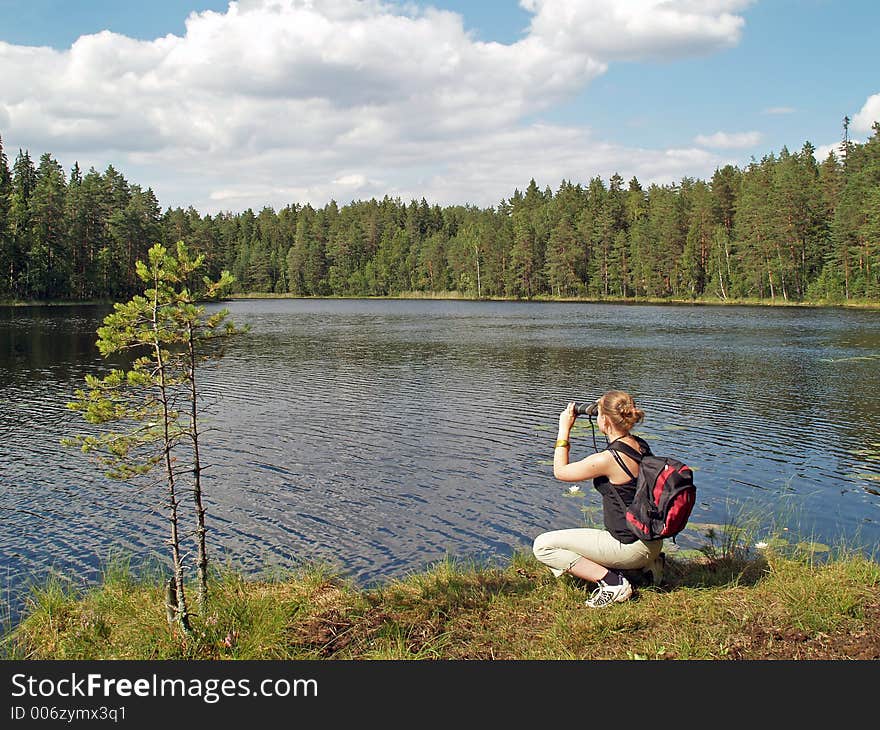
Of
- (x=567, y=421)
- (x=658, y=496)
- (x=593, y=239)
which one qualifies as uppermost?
(x=593, y=239)

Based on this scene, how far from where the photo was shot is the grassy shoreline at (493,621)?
18.3ft

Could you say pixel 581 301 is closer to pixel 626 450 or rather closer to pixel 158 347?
pixel 626 450

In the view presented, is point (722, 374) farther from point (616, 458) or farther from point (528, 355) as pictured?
point (616, 458)

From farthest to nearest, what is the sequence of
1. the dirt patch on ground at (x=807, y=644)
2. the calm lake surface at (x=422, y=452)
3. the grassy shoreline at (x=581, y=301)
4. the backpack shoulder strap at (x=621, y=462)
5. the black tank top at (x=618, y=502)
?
1. the grassy shoreline at (x=581, y=301)
2. the calm lake surface at (x=422, y=452)
3. the black tank top at (x=618, y=502)
4. the backpack shoulder strap at (x=621, y=462)
5. the dirt patch on ground at (x=807, y=644)


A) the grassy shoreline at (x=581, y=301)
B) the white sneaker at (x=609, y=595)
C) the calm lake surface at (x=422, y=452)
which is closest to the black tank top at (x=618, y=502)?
the white sneaker at (x=609, y=595)

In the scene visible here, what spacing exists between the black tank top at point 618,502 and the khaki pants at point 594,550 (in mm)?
81

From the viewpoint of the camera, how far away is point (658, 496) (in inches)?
242

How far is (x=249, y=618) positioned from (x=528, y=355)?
116 ft

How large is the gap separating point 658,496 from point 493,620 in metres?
1.82

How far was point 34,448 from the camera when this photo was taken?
17812mm

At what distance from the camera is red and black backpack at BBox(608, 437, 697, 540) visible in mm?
6066

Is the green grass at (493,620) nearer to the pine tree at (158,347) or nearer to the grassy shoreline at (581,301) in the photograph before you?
the pine tree at (158,347)

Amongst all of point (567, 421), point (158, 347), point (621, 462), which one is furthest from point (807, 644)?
point (158, 347)

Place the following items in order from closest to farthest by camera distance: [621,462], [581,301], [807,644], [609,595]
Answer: [807,644], [621,462], [609,595], [581,301]
